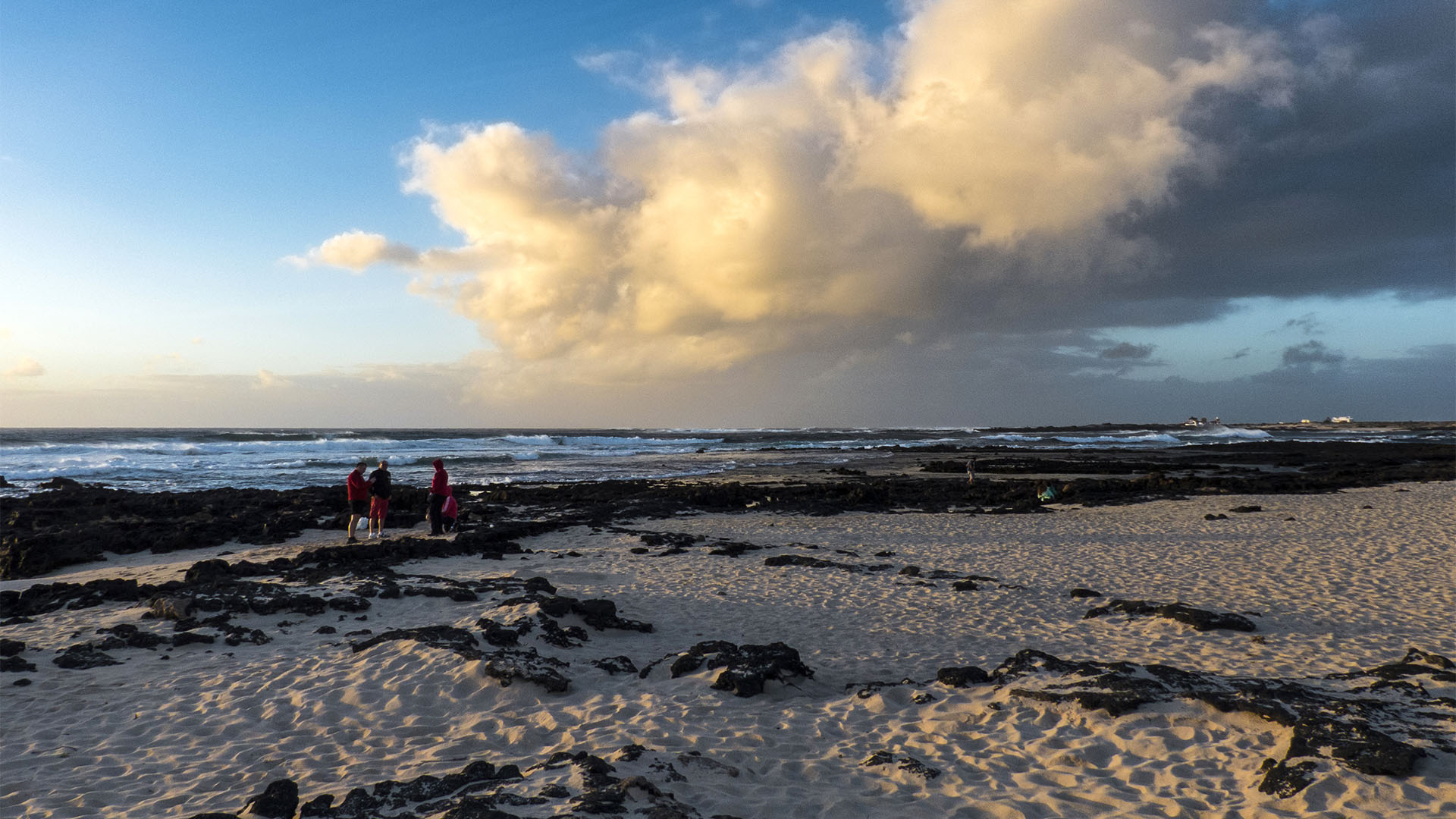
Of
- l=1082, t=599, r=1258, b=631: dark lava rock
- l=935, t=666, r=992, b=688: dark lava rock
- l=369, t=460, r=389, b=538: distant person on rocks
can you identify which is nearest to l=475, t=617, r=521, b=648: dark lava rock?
l=935, t=666, r=992, b=688: dark lava rock

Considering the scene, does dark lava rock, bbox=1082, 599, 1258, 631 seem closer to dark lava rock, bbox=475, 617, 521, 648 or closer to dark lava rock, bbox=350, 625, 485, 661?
dark lava rock, bbox=475, 617, 521, 648

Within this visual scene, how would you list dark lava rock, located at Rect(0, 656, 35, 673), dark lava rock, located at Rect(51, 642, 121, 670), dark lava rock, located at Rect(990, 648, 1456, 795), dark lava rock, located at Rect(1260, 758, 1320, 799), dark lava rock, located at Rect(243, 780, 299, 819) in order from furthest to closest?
1. dark lava rock, located at Rect(51, 642, 121, 670)
2. dark lava rock, located at Rect(0, 656, 35, 673)
3. dark lava rock, located at Rect(990, 648, 1456, 795)
4. dark lava rock, located at Rect(1260, 758, 1320, 799)
5. dark lava rock, located at Rect(243, 780, 299, 819)

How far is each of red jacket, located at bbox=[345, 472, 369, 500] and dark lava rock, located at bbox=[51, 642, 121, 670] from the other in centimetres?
803

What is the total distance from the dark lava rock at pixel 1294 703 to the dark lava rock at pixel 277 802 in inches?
212

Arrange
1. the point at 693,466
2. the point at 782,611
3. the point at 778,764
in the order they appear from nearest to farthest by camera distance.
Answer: the point at 778,764, the point at 782,611, the point at 693,466

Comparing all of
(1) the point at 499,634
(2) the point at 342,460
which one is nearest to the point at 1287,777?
(1) the point at 499,634

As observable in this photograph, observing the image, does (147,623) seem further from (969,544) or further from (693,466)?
(693,466)

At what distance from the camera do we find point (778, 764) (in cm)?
517

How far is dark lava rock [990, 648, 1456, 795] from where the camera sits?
486 centimetres

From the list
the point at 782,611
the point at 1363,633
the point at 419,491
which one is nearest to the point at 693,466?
the point at 419,491

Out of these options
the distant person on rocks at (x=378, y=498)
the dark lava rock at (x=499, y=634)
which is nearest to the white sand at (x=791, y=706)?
the dark lava rock at (x=499, y=634)

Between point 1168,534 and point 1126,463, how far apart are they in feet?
76.0

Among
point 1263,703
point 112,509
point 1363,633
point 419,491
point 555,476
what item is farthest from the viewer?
point 555,476

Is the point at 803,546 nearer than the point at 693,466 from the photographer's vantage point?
Yes
